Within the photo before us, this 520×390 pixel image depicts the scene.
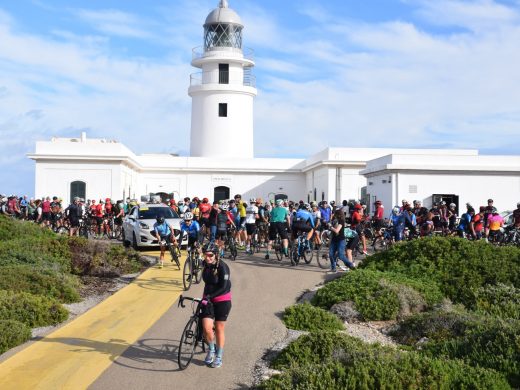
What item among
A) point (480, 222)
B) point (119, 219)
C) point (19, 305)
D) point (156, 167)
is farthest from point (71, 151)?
point (19, 305)

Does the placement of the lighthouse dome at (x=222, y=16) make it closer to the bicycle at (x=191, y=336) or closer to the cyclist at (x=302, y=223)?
the cyclist at (x=302, y=223)

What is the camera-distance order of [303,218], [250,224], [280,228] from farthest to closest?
[250,224] → [280,228] → [303,218]

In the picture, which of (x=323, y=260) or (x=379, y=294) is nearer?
(x=379, y=294)

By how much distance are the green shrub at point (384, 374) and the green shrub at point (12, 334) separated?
13.7 ft

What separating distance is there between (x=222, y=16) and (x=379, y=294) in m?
35.8

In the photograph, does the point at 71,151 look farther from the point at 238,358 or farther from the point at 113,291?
the point at 238,358

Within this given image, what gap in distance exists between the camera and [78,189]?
39719 mm

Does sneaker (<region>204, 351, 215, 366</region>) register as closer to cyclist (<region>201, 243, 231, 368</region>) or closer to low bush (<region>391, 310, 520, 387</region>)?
cyclist (<region>201, 243, 231, 368</region>)

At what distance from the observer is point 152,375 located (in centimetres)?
873

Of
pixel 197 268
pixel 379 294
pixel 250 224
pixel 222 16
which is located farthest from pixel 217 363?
pixel 222 16

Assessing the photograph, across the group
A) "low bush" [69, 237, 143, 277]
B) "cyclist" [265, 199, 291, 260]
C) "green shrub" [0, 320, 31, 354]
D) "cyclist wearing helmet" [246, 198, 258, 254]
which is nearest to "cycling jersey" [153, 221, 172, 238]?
"low bush" [69, 237, 143, 277]

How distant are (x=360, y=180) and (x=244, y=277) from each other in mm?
24355

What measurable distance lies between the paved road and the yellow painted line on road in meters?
0.22

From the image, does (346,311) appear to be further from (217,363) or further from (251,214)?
(251,214)
